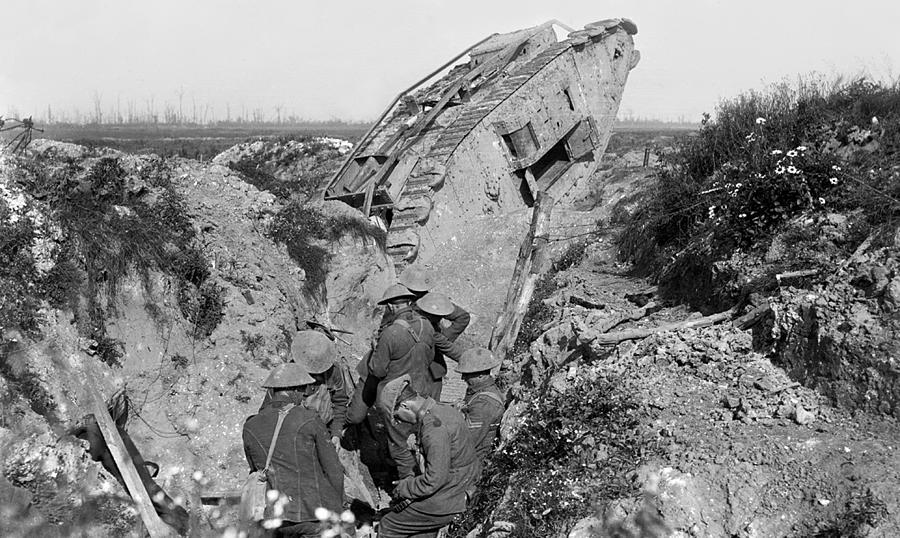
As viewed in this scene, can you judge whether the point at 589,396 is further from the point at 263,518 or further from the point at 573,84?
the point at 573,84

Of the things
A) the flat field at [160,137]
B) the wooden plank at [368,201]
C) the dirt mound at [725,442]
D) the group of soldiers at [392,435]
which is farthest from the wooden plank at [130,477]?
the flat field at [160,137]

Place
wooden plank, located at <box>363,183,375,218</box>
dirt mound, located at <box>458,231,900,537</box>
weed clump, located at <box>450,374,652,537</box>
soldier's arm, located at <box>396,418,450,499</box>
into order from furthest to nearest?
wooden plank, located at <box>363,183,375,218</box>
soldier's arm, located at <box>396,418,450,499</box>
weed clump, located at <box>450,374,652,537</box>
dirt mound, located at <box>458,231,900,537</box>

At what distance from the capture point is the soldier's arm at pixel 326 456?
5000 mm

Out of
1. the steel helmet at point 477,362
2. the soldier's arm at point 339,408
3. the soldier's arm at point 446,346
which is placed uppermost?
the steel helmet at point 477,362

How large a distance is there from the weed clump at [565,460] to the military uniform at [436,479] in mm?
327

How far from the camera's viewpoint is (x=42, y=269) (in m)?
7.50

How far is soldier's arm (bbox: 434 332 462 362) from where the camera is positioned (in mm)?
7094

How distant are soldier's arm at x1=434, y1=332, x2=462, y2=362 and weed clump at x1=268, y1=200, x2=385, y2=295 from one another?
3335 millimetres

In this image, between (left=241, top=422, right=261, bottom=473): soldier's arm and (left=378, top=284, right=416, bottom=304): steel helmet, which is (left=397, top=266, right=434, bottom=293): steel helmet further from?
(left=241, top=422, right=261, bottom=473): soldier's arm

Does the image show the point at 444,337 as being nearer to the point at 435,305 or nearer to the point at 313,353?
the point at 435,305

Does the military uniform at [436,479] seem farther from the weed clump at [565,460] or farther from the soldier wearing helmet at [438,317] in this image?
the soldier wearing helmet at [438,317]

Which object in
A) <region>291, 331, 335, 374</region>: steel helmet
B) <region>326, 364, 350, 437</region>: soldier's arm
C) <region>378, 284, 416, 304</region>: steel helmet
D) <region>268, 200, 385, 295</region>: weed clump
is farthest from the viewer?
<region>268, 200, 385, 295</region>: weed clump

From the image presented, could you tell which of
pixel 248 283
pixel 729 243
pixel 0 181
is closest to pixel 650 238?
pixel 729 243

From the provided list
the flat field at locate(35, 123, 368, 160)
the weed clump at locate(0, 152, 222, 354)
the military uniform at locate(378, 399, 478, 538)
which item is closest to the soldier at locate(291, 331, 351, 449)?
the military uniform at locate(378, 399, 478, 538)
